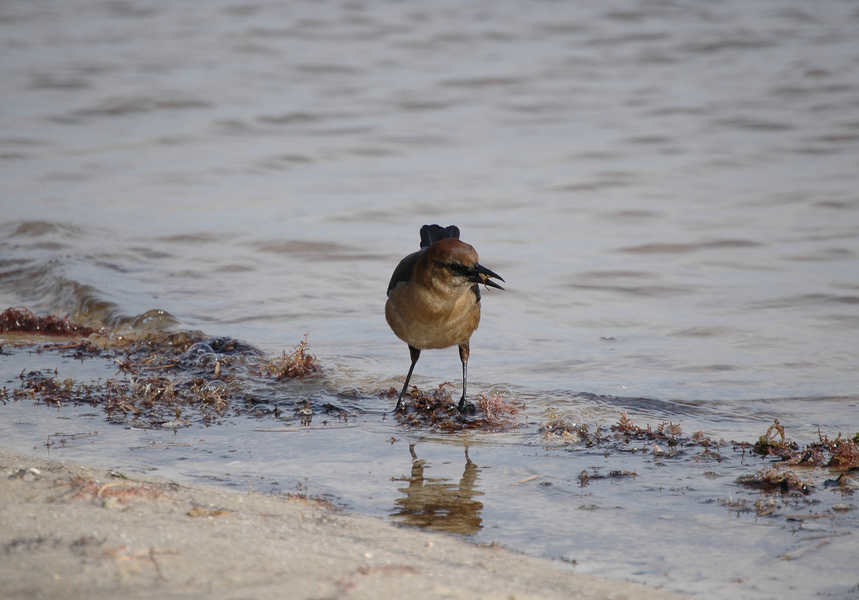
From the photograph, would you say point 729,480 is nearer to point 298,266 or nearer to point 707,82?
point 298,266

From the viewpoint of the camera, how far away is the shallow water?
4727mm

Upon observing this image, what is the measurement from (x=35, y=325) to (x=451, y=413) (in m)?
4.14

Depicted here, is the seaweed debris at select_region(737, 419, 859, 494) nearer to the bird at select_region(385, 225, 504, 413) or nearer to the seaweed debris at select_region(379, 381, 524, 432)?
the seaweed debris at select_region(379, 381, 524, 432)

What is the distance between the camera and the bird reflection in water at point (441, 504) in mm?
3926

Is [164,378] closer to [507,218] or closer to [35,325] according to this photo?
[35,325]

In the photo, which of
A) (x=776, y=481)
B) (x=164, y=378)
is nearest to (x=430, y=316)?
(x=164, y=378)

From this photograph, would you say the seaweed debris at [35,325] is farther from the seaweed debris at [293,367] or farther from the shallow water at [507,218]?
the seaweed debris at [293,367]

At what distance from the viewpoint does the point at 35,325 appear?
7660mm

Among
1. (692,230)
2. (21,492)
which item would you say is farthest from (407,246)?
(21,492)

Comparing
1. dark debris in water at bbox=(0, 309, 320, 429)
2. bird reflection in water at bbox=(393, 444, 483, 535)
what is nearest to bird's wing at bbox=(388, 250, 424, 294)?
dark debris in water at bbox=(0, 309, 320, 429)

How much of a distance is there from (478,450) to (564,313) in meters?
3.93

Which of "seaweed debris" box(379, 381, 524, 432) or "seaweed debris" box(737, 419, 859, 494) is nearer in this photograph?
"seaweed debris" box(737, 419, 859, 494)

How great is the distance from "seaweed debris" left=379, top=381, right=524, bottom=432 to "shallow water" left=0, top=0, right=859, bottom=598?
22 centimetres

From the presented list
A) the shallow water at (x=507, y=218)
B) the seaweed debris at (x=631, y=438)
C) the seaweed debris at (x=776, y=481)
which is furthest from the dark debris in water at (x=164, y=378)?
the seaweed debris at (x=776, y=481)
